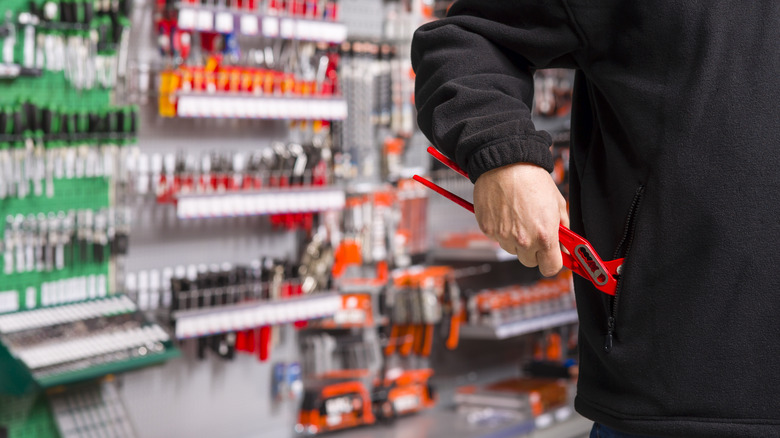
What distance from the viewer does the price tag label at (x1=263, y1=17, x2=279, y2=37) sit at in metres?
3.47

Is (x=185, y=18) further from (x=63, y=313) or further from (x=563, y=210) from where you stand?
(x=563, y=210)

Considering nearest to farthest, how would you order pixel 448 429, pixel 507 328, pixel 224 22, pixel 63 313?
pixel 63 313
pixel 224 22
pixel 448 429
pixel 507 328

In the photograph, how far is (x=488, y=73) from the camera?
1.21m

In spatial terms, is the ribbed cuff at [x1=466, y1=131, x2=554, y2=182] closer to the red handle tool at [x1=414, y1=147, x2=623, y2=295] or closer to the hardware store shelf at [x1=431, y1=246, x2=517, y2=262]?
the red handle tool at [x1=414, y1=147, x2=623, y2=295]

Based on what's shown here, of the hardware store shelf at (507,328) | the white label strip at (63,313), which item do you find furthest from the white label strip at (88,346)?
the hardware store shelf at (507,328)

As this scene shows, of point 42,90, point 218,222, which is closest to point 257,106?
point 218,222

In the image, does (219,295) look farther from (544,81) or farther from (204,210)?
(544,81)

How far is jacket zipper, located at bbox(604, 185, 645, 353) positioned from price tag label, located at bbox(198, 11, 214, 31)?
7.91 feet

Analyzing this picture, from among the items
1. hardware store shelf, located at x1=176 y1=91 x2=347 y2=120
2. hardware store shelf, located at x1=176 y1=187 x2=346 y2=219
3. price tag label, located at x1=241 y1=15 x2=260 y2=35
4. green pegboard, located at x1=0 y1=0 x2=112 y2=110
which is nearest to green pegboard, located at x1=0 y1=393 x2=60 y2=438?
hardware store shelf, located at x1=176 y1=187 x2=346 y2=219

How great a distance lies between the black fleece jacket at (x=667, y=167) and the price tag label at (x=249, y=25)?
2.29 meters

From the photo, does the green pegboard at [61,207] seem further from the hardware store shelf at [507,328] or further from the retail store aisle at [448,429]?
the hardware store shelf at [507,328]

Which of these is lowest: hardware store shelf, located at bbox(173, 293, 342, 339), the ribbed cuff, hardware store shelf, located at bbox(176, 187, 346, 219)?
hardware store shelf, located at bbox(173, 293, 342, 339)

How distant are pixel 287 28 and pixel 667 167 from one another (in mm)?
2649

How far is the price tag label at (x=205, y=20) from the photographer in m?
3.23
